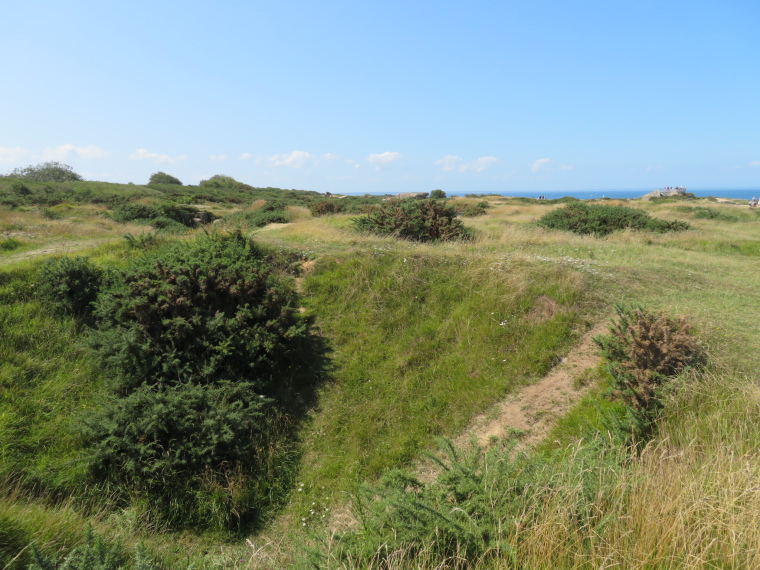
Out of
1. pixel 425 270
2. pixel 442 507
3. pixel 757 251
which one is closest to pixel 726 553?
pixel 442 507

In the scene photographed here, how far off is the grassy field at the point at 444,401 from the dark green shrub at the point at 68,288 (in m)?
0.33

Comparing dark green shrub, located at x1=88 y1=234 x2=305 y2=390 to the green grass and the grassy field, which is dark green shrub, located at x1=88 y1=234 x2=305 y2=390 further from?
the green grass

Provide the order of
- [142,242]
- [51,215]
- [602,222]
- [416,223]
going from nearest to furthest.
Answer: [142,242] < [416,223] < [602,222] < [51,215]

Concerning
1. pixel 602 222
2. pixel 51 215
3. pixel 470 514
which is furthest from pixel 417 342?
pixel 51 215

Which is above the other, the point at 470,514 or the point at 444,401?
the point at 470,514

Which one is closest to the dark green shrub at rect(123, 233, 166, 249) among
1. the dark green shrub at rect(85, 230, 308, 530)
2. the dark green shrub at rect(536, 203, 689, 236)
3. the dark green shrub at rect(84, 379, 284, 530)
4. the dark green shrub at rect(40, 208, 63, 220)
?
the dark green shrub at rect(85, 230, 308, 530)

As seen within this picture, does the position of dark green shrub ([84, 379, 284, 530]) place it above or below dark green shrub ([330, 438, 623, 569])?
below

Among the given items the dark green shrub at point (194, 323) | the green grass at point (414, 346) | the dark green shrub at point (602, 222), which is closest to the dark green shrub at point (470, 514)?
the green grass at point (414, 346)

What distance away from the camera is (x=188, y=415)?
218 inches

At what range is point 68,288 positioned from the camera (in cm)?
767

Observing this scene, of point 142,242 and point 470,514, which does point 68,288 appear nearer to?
point 142,242

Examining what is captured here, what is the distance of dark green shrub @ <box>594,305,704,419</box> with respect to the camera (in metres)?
5.04

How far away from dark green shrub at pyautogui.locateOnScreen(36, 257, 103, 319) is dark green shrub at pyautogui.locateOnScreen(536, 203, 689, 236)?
56.3 feet

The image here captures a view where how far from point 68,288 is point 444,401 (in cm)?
705
